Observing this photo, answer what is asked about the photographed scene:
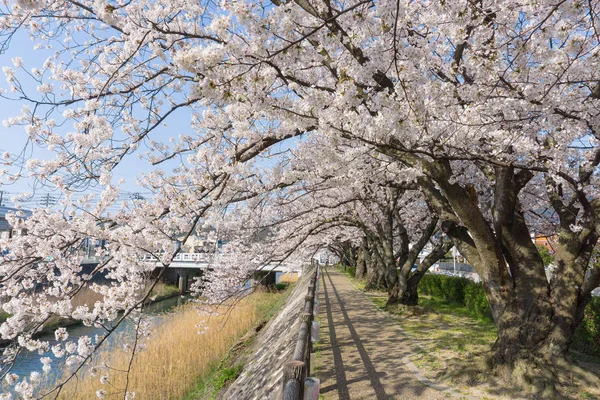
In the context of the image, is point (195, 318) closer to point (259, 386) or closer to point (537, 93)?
point (259, 386)

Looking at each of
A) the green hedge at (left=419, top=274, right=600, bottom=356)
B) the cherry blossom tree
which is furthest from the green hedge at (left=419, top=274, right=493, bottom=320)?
the cherry blossom tree

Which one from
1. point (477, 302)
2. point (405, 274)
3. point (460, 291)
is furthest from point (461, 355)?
point (460, 291)

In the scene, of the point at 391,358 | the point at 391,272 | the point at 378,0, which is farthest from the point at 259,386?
the point at 391,272

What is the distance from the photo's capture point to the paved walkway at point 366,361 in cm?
517

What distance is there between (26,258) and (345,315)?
962 cm

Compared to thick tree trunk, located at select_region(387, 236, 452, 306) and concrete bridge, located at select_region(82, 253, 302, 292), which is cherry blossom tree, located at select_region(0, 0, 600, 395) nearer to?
thick tree trunk, located at select_region(387, 236, 452, 306)

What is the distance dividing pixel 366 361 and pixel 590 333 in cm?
523

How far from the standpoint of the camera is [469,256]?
6156 millimetres

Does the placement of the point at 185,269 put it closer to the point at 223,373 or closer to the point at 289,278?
the point at 289,278

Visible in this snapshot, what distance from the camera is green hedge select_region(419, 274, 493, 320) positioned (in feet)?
40.2

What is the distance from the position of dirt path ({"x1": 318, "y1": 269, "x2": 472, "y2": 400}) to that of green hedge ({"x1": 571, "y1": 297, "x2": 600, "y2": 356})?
379 cm

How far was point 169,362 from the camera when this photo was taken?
31.3 feet

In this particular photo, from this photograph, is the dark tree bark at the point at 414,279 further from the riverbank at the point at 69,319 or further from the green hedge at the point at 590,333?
the riverbank at the point at 69,319

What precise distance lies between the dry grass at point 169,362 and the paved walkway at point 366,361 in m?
3.50
